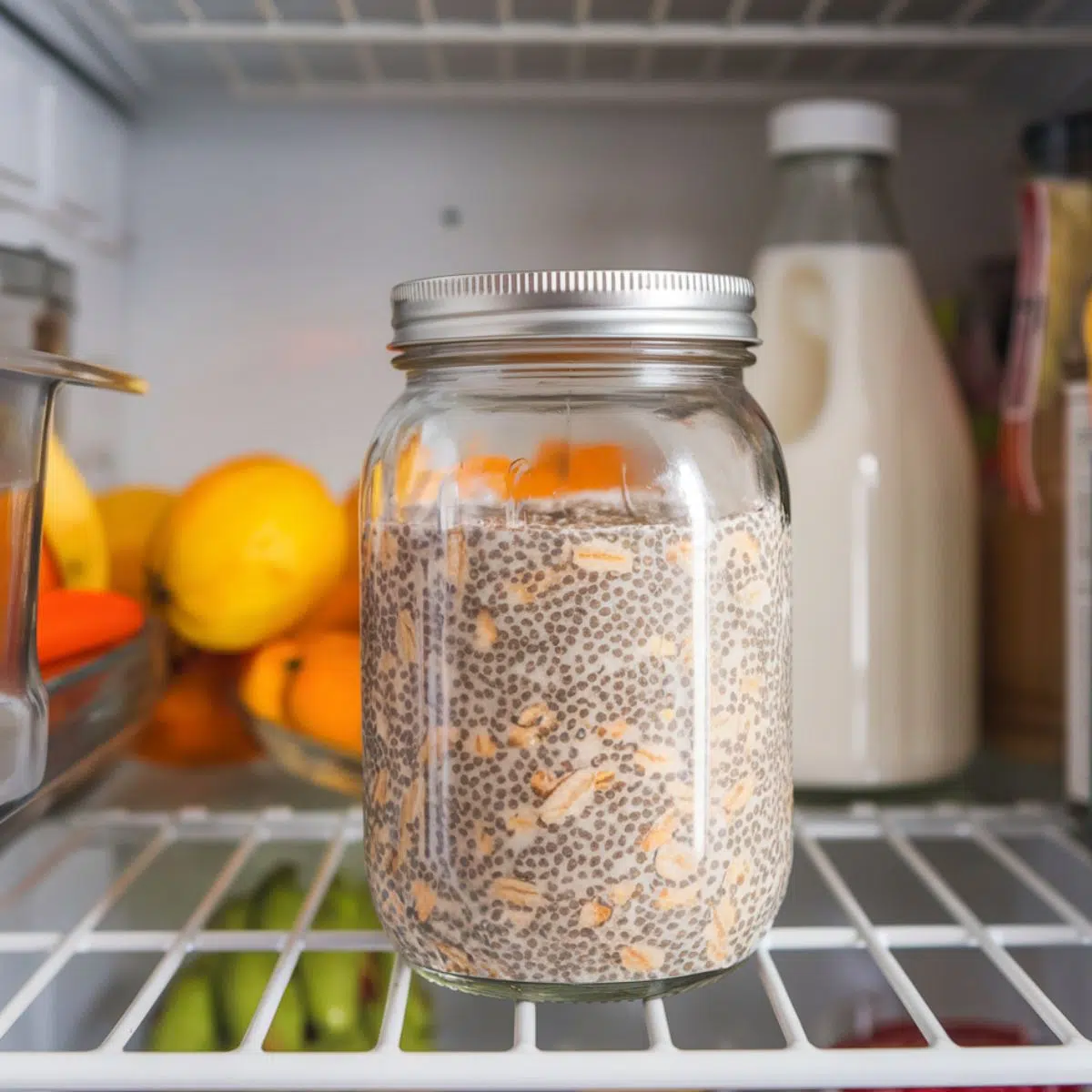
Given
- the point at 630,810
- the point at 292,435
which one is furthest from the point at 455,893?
the point at 292,435

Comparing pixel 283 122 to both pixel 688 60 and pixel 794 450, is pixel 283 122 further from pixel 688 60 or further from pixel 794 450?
pixel 794 450

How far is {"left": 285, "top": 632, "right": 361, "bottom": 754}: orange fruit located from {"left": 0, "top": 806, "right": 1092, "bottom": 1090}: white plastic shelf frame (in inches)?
2.3

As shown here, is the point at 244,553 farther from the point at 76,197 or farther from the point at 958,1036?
the point at 958,1036

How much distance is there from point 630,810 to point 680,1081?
0.31ft

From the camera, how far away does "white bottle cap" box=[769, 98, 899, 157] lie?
75cm

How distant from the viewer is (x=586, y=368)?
0.48 m

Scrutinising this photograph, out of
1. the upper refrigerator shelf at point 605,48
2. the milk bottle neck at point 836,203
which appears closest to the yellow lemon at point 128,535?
the upper refrigerator shelf at point 605,48

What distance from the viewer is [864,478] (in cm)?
72

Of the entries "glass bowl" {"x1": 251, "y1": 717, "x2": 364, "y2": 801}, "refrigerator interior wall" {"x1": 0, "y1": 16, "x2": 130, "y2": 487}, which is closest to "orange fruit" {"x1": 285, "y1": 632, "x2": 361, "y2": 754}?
"glass bowl" {"x1": 251, "y1": 717, "x2": 364, "y2": 801}

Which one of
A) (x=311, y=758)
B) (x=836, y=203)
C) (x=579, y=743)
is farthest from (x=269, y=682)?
(x=836, y=203)

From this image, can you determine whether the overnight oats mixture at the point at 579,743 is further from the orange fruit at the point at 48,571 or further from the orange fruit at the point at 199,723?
the orange fruit at the point at 199,723

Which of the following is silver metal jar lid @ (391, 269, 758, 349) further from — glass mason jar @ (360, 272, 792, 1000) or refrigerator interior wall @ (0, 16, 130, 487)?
refrigerator interior wall @ (0, 16, 130, 487)

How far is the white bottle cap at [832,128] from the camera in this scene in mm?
752

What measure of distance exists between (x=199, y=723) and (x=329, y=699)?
0.15 meters
